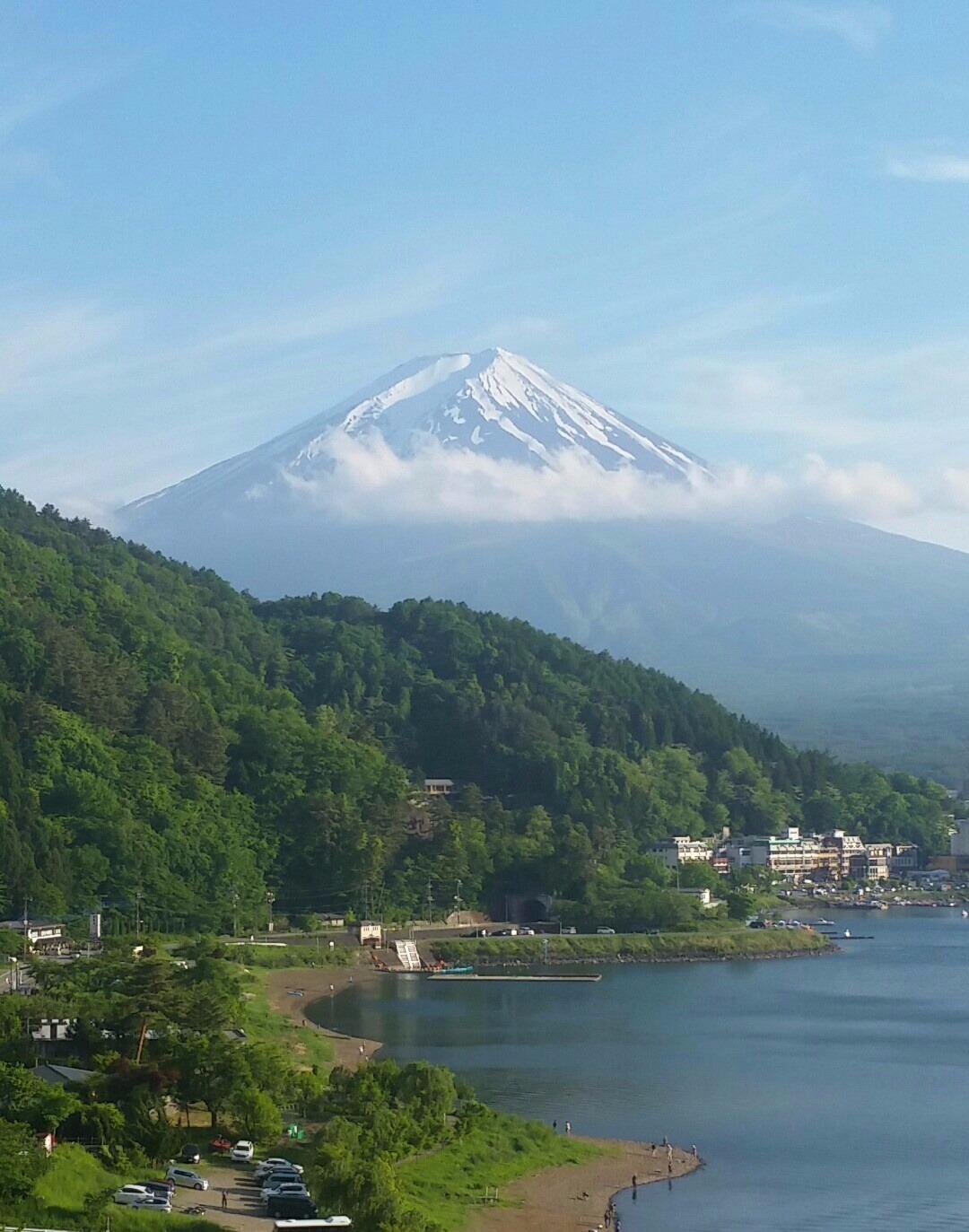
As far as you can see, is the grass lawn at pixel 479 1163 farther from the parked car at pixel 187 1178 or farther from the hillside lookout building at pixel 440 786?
the hillside lookout building at pixel 440 786

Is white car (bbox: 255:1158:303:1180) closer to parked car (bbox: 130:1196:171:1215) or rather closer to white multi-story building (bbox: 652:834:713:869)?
parked car (bbox: 130:1196:171:1215)

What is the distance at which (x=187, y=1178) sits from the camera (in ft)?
56.4

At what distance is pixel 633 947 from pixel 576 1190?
23388 millimetres

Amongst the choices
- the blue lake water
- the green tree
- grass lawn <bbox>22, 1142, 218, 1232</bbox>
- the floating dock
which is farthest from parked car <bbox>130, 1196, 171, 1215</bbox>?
the floating dock

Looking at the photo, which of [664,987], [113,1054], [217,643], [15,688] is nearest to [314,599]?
[217,643]

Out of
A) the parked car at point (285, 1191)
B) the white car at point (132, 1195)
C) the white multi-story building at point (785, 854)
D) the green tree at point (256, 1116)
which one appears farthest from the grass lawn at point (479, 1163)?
the white multi-story building at point (785, 854)

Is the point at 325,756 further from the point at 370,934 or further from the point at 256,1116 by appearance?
the point at 256,1116

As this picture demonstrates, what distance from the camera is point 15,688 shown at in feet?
150

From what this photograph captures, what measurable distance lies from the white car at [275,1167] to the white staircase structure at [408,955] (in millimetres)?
21445

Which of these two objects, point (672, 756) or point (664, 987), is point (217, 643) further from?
point (664, 987)

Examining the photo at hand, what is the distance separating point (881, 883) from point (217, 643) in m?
23.0

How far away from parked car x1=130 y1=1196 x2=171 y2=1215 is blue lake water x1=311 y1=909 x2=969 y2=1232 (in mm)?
4536

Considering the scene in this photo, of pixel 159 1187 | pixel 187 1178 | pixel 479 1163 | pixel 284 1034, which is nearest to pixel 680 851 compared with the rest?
pixel 284 1034

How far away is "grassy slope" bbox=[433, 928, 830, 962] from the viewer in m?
41.2
